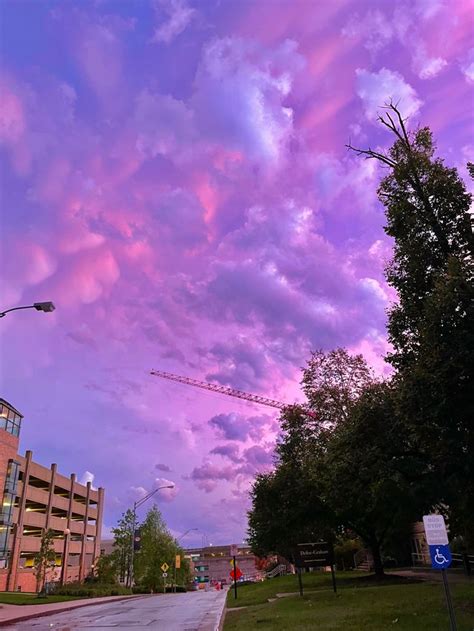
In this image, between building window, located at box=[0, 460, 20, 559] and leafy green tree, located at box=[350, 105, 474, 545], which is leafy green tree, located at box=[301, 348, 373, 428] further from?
building window, located at box=[0, 460, 20, 559]

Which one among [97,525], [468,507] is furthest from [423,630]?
→ [97,525]

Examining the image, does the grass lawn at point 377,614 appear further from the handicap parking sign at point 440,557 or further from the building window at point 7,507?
the building window at point 7,507

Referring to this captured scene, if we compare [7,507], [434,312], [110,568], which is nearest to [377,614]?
[434,312]

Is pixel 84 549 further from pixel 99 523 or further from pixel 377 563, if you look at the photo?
pixel 377 563

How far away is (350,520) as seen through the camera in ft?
125

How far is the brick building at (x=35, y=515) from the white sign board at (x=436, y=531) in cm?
4733

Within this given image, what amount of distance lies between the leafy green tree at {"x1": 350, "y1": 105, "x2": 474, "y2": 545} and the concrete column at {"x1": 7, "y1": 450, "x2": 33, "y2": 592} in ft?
204

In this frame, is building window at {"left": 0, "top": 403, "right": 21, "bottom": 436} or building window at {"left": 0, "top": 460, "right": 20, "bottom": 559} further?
building window at {"left": 0, "top": 460, "right": 20, "bottom": 559}

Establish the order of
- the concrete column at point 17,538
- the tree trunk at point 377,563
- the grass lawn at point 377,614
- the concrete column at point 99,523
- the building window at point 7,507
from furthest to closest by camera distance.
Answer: the concrete column at point 99,523, the concrete column at point 17,538, the building window at point 7,507, the tree trunk at point 377,563, the grass lawn at point 377,614

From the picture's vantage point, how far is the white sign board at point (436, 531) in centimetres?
1012

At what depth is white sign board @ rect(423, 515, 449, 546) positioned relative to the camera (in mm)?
10117

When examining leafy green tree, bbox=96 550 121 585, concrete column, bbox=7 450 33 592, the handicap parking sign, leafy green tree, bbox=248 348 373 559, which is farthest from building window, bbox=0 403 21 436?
the handicap parking sign

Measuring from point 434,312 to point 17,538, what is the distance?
72.0 meters

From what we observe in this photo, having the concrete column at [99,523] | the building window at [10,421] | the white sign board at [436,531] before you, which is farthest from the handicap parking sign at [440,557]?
the concrete column at [99,523]
